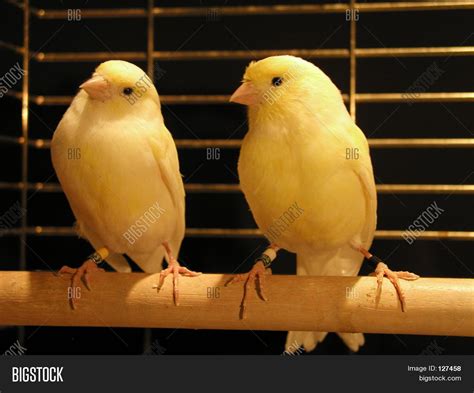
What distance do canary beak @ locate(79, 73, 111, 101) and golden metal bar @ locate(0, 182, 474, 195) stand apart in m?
0.58

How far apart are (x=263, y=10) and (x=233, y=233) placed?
804 millimetres

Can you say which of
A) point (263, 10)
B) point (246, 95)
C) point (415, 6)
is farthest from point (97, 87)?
point (415, 6)

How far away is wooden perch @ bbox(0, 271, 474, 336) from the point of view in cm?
148

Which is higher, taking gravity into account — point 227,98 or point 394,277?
point 227,98

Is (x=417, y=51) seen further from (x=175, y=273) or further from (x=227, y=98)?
(x=175, y=273)

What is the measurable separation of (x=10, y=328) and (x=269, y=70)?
4.62 ft

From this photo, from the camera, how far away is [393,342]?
7.04 ft

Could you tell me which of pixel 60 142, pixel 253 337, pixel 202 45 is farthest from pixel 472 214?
pixel 60 142

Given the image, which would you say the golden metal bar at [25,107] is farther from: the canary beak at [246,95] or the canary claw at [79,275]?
the canary beak at [246,95]

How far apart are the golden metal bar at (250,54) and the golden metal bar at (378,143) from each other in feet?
0.97

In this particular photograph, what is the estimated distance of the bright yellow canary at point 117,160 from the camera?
5.34 feet

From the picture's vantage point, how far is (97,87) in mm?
1611

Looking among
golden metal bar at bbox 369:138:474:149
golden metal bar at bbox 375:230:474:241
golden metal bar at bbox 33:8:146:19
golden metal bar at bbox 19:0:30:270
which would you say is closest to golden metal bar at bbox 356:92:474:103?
golden metal bar at bbox 369:138:474:149

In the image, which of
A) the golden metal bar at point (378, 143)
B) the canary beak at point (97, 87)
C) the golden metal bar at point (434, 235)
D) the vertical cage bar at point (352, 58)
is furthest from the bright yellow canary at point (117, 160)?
the golden metal bar at point (434, 235)
